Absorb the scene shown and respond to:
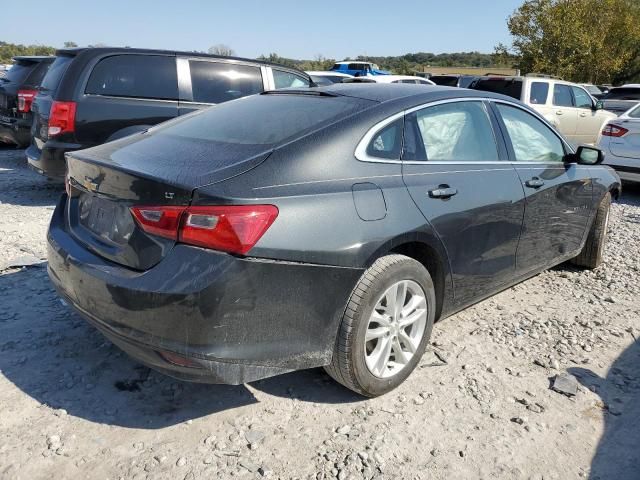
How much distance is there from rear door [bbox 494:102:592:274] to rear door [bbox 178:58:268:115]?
144 inches

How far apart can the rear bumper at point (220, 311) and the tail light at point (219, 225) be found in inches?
1.9

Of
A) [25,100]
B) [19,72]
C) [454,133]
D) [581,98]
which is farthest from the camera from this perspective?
[581,98]

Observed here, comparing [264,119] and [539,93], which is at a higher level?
[539,93]

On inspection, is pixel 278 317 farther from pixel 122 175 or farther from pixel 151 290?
pixel 122 175

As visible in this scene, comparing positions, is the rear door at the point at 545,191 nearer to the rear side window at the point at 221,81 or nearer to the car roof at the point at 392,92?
the car roof at the point at 392,92

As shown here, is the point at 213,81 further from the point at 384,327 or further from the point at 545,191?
the point at 384,327

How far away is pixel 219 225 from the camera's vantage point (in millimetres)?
2279

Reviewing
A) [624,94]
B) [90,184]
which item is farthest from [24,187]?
[624,94]

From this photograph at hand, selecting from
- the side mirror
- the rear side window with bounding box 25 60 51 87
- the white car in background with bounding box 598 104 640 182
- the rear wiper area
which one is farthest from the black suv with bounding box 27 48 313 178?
the white car in background with bounding box 598 104 640 182

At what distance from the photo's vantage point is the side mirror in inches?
171

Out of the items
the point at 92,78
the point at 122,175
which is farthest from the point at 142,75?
the point at 122,175

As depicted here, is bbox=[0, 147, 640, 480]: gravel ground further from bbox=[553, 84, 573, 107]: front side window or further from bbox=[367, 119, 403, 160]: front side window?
bbox=[553, 84, 573, 107]: front side window

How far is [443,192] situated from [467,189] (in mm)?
245

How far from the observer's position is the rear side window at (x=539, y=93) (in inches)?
472
